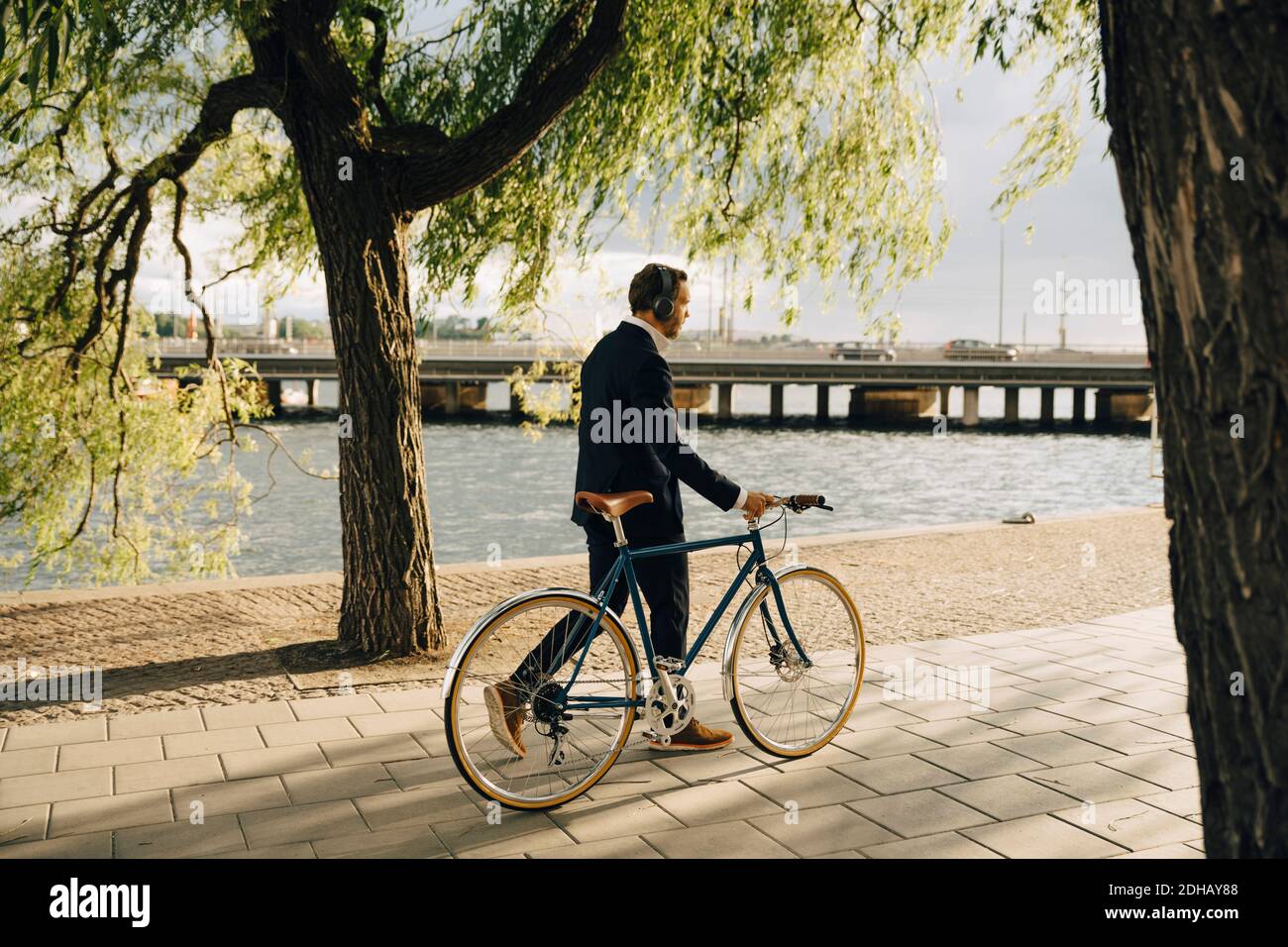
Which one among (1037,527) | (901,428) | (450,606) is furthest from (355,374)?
(901,428)

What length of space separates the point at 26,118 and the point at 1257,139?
8.51 meters

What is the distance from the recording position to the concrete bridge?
63656 millimetres

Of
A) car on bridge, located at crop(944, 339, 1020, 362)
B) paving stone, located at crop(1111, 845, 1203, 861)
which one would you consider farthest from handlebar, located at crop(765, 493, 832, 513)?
car on bridge, located at crop(944, 339, 1020, 362)

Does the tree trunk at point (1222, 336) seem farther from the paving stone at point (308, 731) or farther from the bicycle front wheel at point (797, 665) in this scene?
the paving stone at point (308, 731)

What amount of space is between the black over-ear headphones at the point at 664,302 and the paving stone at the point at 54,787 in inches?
107

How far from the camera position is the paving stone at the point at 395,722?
207 inches

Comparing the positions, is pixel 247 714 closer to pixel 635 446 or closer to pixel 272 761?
pixel 272 761

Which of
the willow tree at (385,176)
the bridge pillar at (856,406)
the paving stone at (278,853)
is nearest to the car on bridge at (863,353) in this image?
the bridge pillar at (856,406)

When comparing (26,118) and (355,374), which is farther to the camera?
(26,118)

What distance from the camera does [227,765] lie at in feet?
15.5

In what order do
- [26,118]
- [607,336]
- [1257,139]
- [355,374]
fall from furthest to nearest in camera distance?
[26,118], [355,374], [607,336], [1257,139]

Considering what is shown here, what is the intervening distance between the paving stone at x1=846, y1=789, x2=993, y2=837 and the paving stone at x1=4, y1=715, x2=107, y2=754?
3251mm

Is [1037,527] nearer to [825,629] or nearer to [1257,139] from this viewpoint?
[825,629]
